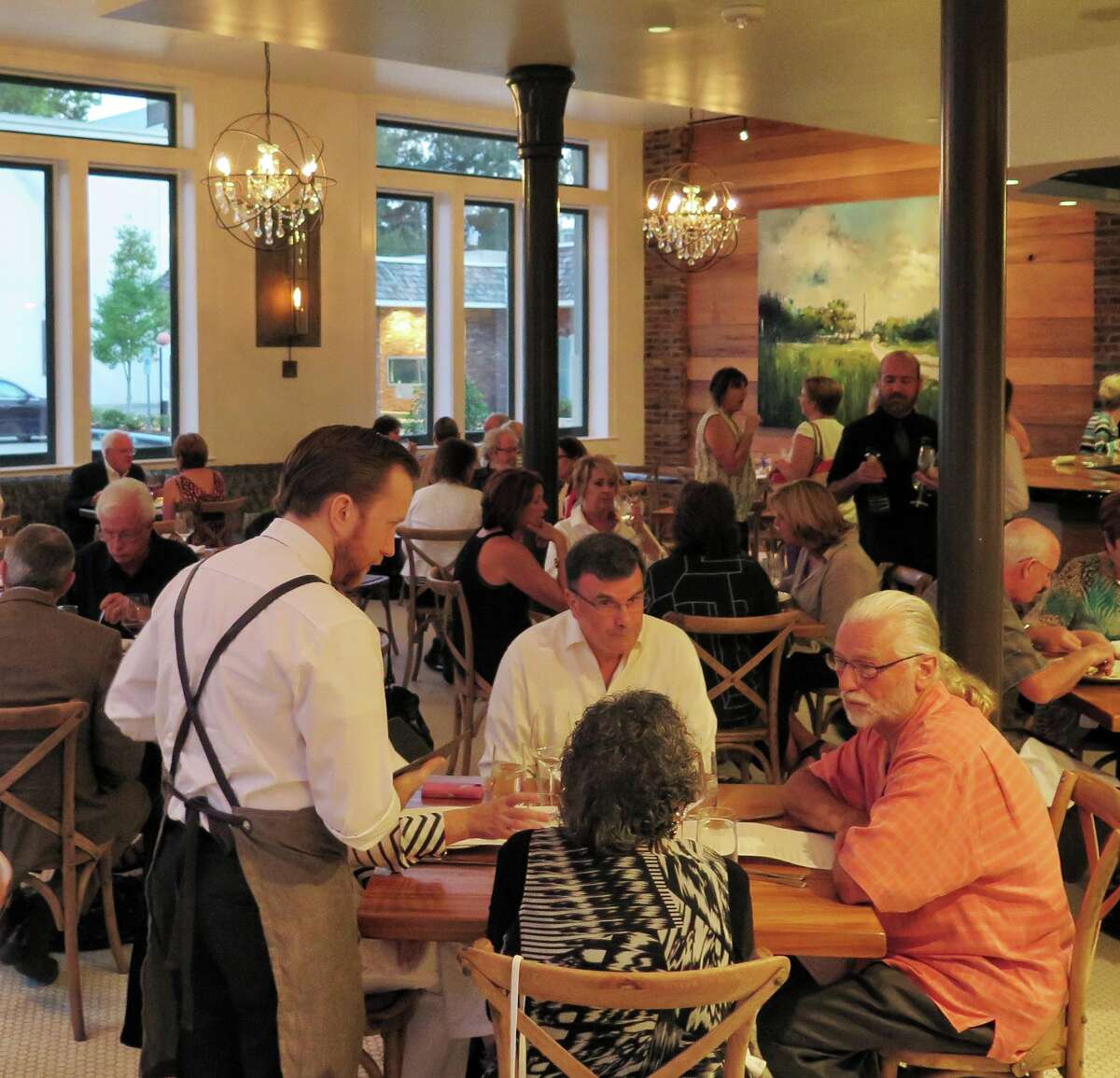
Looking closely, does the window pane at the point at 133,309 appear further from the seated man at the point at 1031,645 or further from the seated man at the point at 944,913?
the seated man at the point at 944,913

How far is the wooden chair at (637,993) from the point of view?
207cm

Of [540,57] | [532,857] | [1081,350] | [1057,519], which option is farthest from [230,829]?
[1081,350]

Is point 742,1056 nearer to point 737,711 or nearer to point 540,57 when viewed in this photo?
point 737,711

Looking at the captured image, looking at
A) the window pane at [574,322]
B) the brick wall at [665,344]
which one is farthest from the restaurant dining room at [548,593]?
the window pane at [574,322]

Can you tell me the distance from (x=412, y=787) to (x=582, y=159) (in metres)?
12.2

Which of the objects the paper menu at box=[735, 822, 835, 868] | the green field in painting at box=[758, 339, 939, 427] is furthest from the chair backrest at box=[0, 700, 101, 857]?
the green field in painting at box=[758, 339, 939, 427]

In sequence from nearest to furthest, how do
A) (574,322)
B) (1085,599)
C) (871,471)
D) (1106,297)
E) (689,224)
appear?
(1085,599) < (871,471) < (1106,297) < (689,224) < (574,322)

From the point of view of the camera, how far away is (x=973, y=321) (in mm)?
4367

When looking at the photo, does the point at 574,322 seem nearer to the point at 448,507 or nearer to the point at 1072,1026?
the point at 448,507

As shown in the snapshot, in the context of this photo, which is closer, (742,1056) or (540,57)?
(742,1056)

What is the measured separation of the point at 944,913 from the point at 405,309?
11.2 m

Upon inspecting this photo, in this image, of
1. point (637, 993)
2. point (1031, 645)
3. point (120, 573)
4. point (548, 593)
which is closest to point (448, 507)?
point (548, 593)

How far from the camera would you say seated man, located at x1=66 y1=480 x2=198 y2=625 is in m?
5.23

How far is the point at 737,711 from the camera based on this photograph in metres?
5.18
